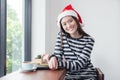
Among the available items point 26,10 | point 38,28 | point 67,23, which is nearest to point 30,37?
point 38,28

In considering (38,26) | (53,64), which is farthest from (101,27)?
(53,64)

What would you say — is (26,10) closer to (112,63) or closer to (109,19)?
(109,19)

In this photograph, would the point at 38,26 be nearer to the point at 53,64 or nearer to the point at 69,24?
the point at 69,24

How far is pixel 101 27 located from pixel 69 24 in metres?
1.06

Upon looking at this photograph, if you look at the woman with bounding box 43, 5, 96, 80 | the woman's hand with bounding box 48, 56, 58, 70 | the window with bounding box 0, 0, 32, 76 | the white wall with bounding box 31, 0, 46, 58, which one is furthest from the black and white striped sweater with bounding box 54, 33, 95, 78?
the white wall with bounding box 31, 0, 46, 58

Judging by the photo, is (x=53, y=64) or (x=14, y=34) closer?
(x=53, y=64)

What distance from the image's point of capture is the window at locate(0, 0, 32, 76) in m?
1.56

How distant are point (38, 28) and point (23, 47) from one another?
28 cm

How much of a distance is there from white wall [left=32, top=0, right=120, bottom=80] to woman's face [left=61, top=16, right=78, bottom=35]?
880 mm

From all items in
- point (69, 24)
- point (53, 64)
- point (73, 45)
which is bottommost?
point (53, 64)

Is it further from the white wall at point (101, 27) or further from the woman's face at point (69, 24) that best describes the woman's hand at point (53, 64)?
the white wall at point (101, 27)

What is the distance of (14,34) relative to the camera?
1927 millimetres

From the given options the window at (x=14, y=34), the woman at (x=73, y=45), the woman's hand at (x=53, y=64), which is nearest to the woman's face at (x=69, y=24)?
the woman at (x=73, y=45)

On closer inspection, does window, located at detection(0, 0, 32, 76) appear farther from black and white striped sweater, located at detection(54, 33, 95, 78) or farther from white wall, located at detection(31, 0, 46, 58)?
black and white striped sweater, located at detection(54, 33, 95, 78)
